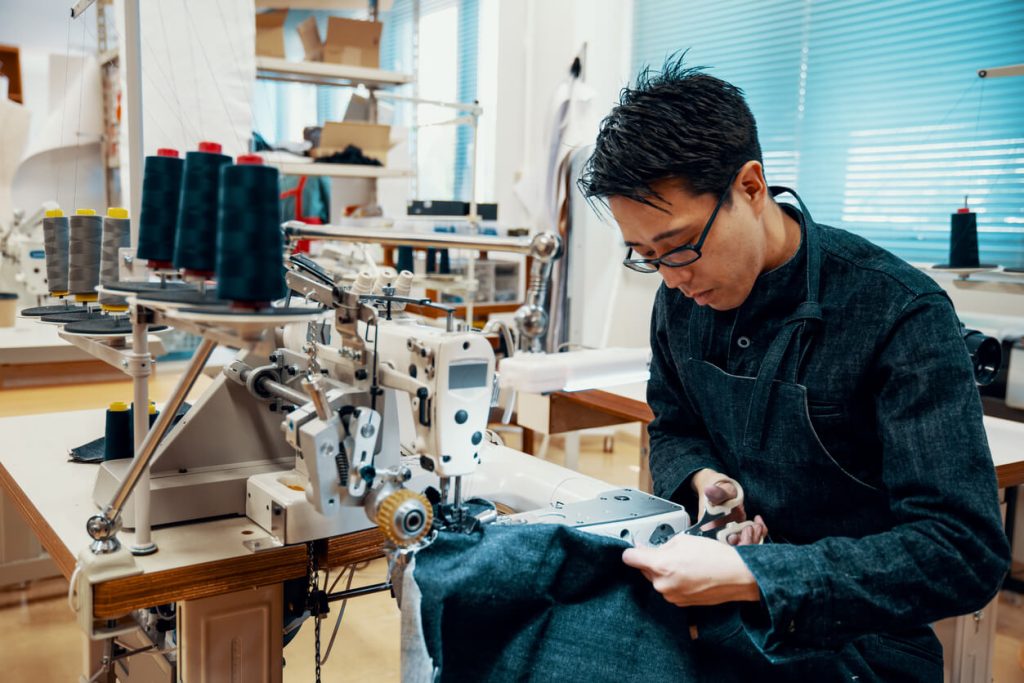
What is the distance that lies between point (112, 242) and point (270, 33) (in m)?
2.37

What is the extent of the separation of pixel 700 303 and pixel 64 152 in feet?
9.08

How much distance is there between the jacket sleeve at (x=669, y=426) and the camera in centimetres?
130

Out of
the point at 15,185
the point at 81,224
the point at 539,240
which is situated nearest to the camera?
the point at 539,240

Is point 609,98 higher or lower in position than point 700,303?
higher

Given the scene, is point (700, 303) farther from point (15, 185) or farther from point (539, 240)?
point (15, 185)

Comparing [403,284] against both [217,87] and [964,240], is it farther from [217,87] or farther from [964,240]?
[964,240]

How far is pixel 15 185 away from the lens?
9.71ft

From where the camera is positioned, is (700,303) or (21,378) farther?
(21,378)

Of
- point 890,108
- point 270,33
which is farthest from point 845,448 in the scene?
point 270,33

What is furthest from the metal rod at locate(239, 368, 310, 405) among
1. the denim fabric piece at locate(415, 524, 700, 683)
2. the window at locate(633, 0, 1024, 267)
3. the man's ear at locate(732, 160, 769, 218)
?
the window at locate(633, 0, 1024, 267)

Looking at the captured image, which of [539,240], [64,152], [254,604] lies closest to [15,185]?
[64,152]

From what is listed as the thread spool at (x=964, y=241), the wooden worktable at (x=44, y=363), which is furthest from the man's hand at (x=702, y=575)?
the thread spool at (x=964, y=241)

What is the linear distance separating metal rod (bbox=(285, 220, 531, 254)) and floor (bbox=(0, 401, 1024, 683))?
4.22ft

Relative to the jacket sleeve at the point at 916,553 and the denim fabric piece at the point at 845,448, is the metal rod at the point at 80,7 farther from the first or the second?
the jacket sleeve at the point at 916,553
